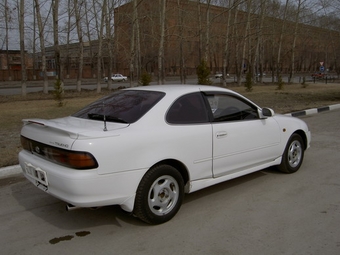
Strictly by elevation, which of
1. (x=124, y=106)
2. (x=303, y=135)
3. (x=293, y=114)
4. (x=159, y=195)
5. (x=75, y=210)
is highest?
(x=124, y=106)

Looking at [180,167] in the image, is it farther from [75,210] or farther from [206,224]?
[75,210]

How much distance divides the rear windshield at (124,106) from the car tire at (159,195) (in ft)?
2.13

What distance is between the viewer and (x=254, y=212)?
151 inches

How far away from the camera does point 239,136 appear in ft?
14.0

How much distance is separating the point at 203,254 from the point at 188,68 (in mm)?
77745

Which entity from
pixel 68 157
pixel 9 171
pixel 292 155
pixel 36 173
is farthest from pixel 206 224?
pixel 9 171

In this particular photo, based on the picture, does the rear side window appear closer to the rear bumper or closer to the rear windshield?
the rear windshield

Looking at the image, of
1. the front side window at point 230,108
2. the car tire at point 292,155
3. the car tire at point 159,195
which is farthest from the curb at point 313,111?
the car tire at point 159,195

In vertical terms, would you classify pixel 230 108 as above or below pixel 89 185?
above

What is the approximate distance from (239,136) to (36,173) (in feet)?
8.18

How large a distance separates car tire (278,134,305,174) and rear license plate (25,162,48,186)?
3.49 meters

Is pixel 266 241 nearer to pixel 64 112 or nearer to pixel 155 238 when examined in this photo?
pixel 155 238

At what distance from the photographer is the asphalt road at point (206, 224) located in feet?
10.2

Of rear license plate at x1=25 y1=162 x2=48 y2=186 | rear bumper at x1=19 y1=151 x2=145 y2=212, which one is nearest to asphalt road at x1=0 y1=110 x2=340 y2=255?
rear bumper at x1=19 y1=151 x2=145 y2=212
